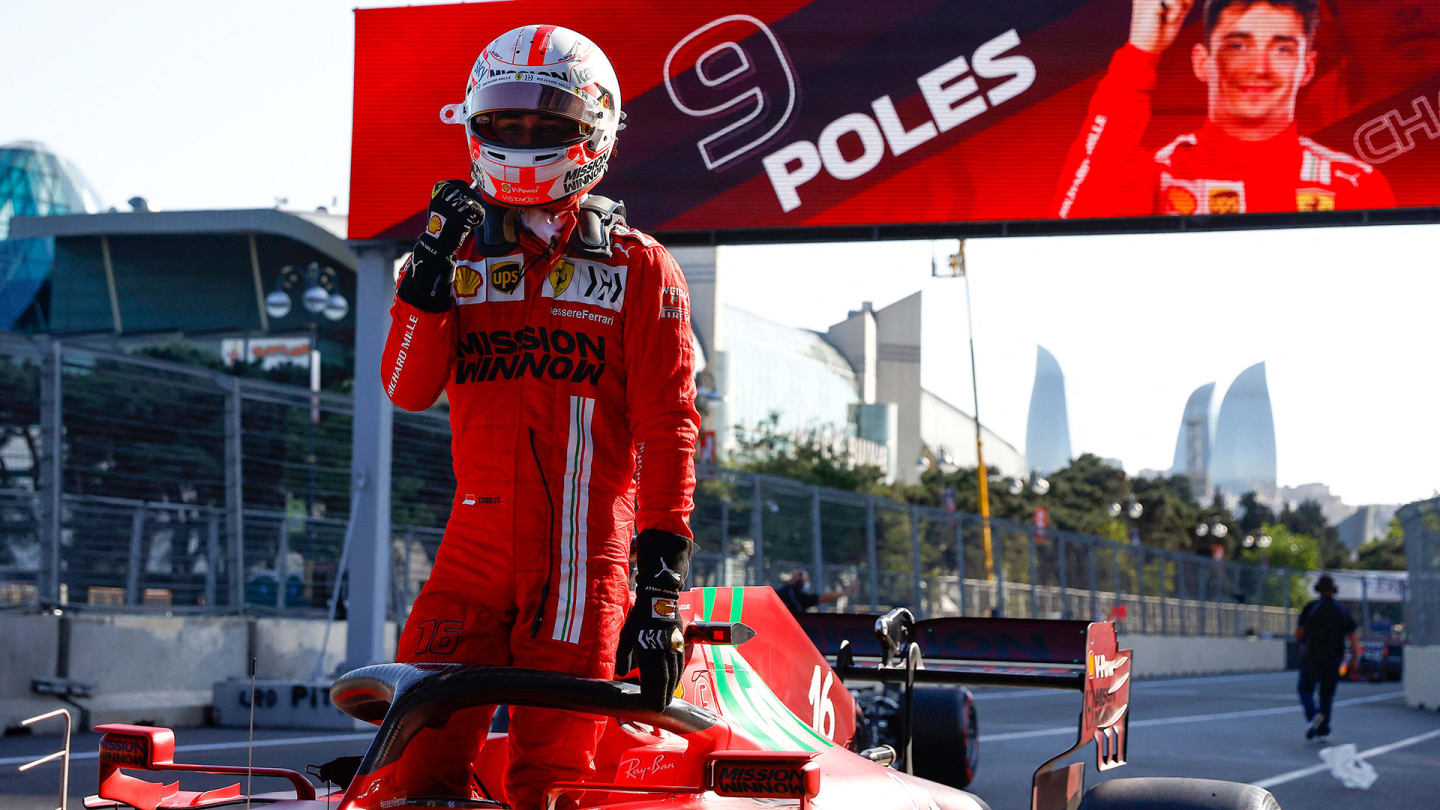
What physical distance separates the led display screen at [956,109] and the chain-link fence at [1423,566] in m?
11.7

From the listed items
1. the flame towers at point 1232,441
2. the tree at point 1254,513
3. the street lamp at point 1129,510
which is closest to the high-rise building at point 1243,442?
the flame towers at point 1232,441

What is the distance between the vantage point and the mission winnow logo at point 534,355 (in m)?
3.44

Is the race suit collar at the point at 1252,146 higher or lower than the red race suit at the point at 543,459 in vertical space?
higher

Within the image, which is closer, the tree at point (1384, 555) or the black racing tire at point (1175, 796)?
the black racing tire at point (1175, 796)

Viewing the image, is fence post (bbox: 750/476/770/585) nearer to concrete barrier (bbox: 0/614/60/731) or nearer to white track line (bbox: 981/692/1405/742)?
white track line (bbox: 981/692/1405/742)

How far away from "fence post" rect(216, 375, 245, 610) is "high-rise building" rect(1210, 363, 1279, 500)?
176986 millimetres

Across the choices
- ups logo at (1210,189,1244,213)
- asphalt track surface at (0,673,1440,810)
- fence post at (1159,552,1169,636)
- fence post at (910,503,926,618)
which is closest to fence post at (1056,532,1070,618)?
fence post at (1159,552,1169,636)

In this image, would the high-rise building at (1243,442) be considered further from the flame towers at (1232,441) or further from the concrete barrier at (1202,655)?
the concrete barrier at (1202,655)

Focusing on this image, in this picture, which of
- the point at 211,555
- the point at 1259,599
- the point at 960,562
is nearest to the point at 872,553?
the point at 960,562

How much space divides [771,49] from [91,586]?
648 cm

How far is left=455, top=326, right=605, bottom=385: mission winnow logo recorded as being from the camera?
11.3 feet

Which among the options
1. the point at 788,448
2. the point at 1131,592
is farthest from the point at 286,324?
the point at 1131,592

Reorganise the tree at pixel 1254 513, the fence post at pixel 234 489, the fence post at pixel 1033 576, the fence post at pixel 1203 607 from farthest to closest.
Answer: the tree at pixel 1254 513, the fence post at pixel 1203 607, the fence post at pixel 1033 576, the fence post at pixel 234 489

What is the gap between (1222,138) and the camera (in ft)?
36.7
